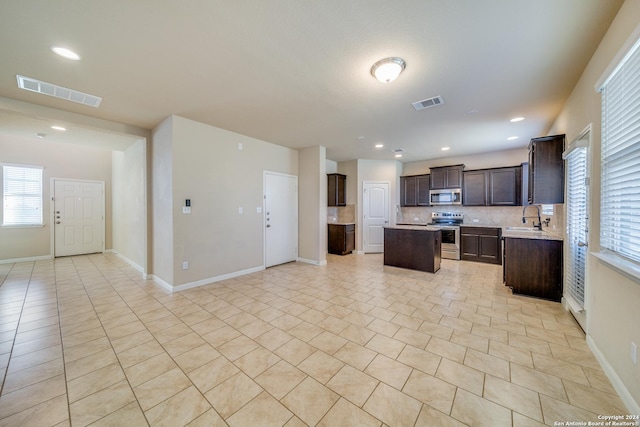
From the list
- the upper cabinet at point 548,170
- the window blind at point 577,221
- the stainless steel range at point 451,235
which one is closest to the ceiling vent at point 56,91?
the window blind at point 577,221

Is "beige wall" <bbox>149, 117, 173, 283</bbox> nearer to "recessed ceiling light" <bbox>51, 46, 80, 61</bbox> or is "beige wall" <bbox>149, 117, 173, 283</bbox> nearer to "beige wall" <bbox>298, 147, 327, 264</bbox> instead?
"recessed ceiling light" <bbox>51, 46, 80, 61</bbox>

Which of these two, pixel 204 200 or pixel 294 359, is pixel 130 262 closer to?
pixel 204 200

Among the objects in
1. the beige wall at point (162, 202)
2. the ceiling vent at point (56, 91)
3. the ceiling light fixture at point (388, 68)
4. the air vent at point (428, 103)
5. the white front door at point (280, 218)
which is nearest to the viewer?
the ceiling light fixture at point (388, 68)

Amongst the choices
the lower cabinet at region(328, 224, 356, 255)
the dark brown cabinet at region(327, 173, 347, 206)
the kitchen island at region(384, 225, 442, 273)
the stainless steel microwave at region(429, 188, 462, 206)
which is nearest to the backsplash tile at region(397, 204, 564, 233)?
the stainless steel microwave at region(429, 188, 462, 206)

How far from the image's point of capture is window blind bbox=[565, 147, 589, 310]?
8.42 feet

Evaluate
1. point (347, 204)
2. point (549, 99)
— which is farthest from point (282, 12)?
point (347, 204)

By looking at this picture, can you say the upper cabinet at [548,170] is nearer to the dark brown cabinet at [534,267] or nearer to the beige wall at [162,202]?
the dark brown cabinet at [534,267]

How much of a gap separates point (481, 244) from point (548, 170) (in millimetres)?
2883

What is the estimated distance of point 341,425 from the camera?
4.70 feet

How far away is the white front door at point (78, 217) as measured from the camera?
614 cm

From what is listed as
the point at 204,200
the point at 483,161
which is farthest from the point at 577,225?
the point at 204,200

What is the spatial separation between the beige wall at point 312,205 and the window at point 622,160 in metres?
4.22

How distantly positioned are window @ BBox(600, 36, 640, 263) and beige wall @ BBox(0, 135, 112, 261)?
32.4 ft

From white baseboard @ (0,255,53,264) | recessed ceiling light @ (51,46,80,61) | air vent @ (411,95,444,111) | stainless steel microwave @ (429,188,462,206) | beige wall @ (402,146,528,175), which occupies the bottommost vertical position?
white baseboard @ (0,255,53,264)
